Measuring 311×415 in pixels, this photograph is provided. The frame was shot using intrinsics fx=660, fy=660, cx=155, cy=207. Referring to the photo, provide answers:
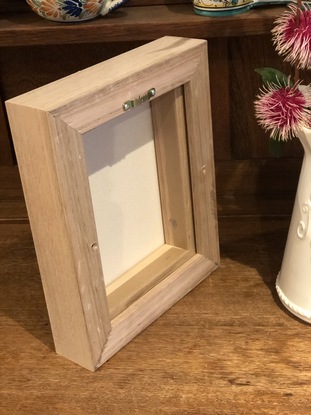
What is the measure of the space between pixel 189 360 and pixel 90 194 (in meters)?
0.19

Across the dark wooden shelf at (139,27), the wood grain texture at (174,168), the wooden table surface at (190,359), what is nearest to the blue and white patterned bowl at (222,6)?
the dark wooden shelf at (139,27)

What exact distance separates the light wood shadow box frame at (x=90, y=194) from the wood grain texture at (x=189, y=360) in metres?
0.02

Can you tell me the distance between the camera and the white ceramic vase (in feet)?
2.15

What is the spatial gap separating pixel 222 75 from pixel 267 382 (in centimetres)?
46

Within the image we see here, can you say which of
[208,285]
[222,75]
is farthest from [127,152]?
[222,75]

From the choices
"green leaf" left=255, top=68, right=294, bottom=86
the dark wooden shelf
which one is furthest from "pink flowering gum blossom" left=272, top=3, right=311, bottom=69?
the dark wooden shelf

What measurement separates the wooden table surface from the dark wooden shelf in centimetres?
26

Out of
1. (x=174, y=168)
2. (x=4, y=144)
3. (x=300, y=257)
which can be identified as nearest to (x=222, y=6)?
(x=174, y=168)

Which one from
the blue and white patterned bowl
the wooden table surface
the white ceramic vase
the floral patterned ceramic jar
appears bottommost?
the wooden table surface

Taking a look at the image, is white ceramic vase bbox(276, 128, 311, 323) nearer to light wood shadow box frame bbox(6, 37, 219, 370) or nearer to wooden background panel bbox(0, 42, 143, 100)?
light wood shadow box frame bbox(6, 37, 219, 370)

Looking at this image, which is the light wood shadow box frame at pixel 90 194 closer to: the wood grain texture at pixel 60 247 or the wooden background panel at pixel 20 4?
the wood grain texture at pixel 60 247

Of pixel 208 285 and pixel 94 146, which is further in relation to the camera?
pixel 208 285

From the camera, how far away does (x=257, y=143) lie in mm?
966

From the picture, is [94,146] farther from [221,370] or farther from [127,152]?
[221,370]
